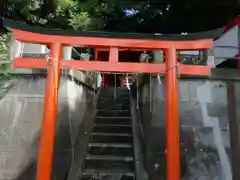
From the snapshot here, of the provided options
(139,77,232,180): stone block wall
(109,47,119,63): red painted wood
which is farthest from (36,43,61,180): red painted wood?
(139,77,232,180): stone block wall

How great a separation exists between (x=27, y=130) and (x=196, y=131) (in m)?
3.62

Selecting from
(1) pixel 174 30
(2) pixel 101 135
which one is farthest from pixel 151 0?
(2) pixel 101 135

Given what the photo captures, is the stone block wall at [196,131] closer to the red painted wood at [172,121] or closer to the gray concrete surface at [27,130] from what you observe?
the red painted wood at [172,121]

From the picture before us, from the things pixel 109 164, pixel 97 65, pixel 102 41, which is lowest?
pixel 109 164

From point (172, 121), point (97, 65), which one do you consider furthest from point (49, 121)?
point (172, 121)

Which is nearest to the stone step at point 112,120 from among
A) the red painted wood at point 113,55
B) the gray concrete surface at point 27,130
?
the gray concrete surface at point 27,130

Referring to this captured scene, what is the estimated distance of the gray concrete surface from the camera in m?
6.59

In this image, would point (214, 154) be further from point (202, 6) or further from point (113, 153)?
point (202, 6)

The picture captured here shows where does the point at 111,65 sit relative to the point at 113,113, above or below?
above

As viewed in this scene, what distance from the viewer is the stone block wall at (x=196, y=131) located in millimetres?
6551

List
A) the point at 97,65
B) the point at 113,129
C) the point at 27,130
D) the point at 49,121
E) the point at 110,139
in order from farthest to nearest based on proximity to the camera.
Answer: the point at 113,129 < the point at 110,139 < the point at 27,130 < the point at 97,65 < the point at 49,121

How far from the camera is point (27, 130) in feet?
22.3

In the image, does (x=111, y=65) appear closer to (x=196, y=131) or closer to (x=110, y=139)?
(x=196, y=131)

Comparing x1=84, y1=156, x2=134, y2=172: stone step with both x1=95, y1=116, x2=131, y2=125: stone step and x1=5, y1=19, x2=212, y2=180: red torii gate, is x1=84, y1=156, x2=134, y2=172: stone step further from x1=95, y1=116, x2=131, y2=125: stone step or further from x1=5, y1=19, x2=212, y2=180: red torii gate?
x1=5, y1=19, x2=212, y2=180: red torii gate
